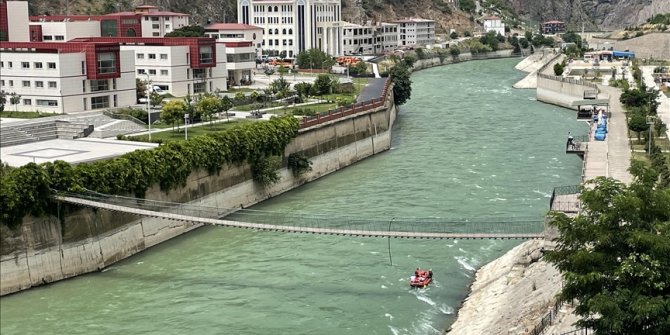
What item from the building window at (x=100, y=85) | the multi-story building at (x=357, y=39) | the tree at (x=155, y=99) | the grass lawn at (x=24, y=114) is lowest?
the grass lawn at (x=24, y=114)

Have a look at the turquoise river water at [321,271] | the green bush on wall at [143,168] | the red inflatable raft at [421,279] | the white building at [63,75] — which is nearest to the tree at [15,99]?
the white building at [63,75]

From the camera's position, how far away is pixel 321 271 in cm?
3181

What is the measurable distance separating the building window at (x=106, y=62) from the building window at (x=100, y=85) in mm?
832

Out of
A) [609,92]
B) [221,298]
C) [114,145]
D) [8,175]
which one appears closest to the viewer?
→ [221,298]

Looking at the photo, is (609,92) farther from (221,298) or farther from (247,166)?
(221,298)

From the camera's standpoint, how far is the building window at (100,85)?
5209cm

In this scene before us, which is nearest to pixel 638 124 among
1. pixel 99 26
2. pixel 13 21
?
pixel 13 21

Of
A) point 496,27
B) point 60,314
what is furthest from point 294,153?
point 496,27

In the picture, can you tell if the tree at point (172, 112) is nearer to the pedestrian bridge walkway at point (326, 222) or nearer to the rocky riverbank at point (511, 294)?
the pedestrian bridge walkway at point (326, 222)

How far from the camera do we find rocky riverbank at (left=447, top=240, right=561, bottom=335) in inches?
963

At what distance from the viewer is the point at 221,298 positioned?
29.2 meters

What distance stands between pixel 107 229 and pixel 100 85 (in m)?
20.7

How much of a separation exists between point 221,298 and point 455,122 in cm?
4280

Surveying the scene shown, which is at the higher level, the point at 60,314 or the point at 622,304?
the point at 622,304
